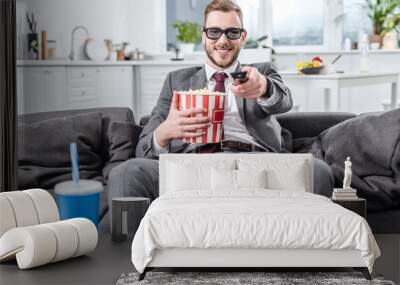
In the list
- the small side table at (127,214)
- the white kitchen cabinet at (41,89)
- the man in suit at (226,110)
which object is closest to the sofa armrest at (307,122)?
the man in suit at (226,110)

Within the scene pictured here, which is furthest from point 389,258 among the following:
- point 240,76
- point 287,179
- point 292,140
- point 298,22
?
point 298,22

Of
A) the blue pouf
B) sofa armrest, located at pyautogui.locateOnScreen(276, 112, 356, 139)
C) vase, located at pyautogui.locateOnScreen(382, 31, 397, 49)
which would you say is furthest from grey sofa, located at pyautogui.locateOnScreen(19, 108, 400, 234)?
vase, located at pyautogui.locateOnScreen(382, 31, 397, 49)

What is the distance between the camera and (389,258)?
390 centimetres

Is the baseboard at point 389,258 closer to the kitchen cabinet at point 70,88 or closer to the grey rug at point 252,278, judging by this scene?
the grey rug at point 252,278

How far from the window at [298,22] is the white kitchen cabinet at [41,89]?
5.51 feet

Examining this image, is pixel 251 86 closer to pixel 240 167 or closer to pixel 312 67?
pixel 240 167

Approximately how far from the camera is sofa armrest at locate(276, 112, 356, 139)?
4800mm

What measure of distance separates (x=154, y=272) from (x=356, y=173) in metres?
1.61

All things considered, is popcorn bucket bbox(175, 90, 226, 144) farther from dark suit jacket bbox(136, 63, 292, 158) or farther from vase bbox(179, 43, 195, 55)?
vase bbox(179, 43, 195, 55)

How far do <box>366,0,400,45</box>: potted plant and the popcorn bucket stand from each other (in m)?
2.25

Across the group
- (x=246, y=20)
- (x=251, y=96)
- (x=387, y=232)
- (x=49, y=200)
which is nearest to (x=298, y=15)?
(x=246, y=20)

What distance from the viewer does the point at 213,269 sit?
3637 millimetres

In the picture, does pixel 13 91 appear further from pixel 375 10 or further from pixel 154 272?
pixel 375 10

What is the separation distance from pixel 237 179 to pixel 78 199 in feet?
3.13
